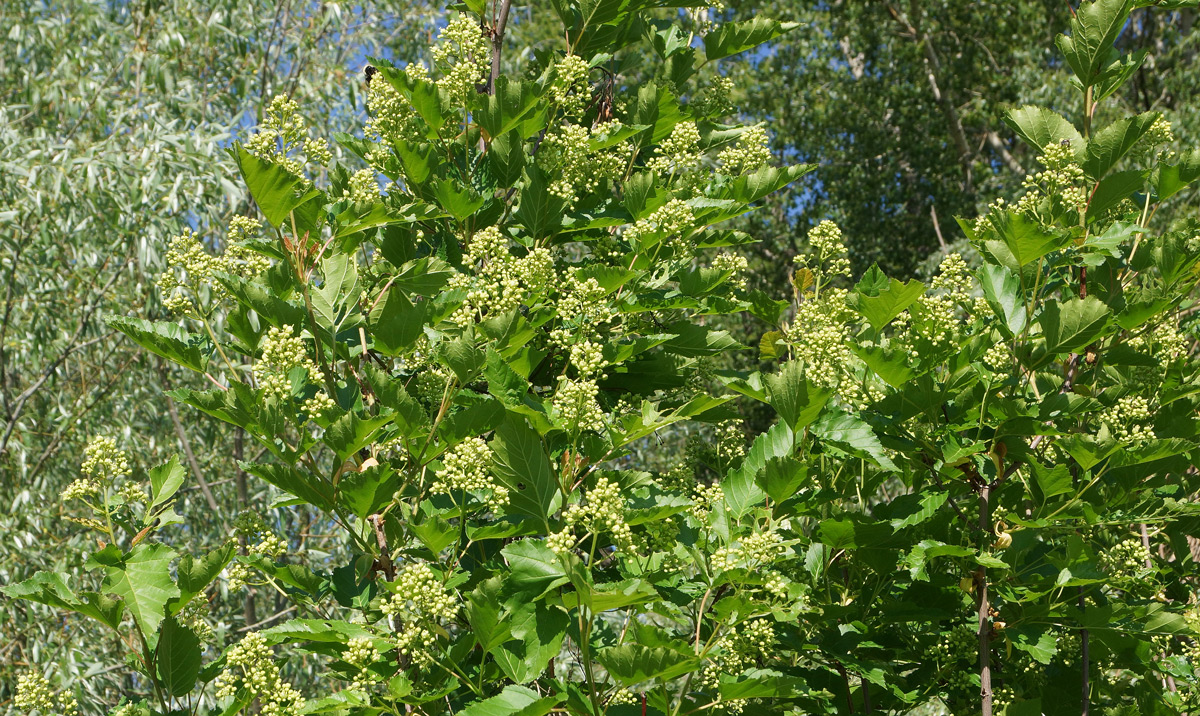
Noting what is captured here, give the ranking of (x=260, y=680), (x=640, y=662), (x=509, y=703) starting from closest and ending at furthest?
(x=640, y=662) → (x=509, y=703) → (x=260, y=680)

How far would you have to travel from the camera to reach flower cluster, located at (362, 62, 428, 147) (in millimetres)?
2422

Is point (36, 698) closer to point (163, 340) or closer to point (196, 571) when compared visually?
point (196, 571)

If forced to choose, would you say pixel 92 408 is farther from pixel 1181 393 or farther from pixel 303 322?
pixel 1181 393

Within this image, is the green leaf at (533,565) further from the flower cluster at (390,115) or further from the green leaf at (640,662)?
the flower cluster at (390,115)

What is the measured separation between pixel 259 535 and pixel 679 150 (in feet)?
4.38

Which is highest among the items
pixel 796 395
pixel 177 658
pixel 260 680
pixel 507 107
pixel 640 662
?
pixel 507 107

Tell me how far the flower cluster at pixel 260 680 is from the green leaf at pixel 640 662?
0.60 m

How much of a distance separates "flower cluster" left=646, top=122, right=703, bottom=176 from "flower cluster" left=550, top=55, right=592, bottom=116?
0.74 feet

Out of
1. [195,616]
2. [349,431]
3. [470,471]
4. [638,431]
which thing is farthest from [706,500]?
[195,616]

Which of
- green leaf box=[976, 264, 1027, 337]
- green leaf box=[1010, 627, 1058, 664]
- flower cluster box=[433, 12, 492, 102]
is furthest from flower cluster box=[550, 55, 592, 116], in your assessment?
green leaf box=[1010, 627, 1058, 664]

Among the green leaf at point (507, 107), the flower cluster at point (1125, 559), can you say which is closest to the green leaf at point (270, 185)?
the green leaf at point (507, 107)

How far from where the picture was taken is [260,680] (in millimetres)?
1836

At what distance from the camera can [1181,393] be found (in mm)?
2336

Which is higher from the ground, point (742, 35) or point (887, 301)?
point (742, 35)
